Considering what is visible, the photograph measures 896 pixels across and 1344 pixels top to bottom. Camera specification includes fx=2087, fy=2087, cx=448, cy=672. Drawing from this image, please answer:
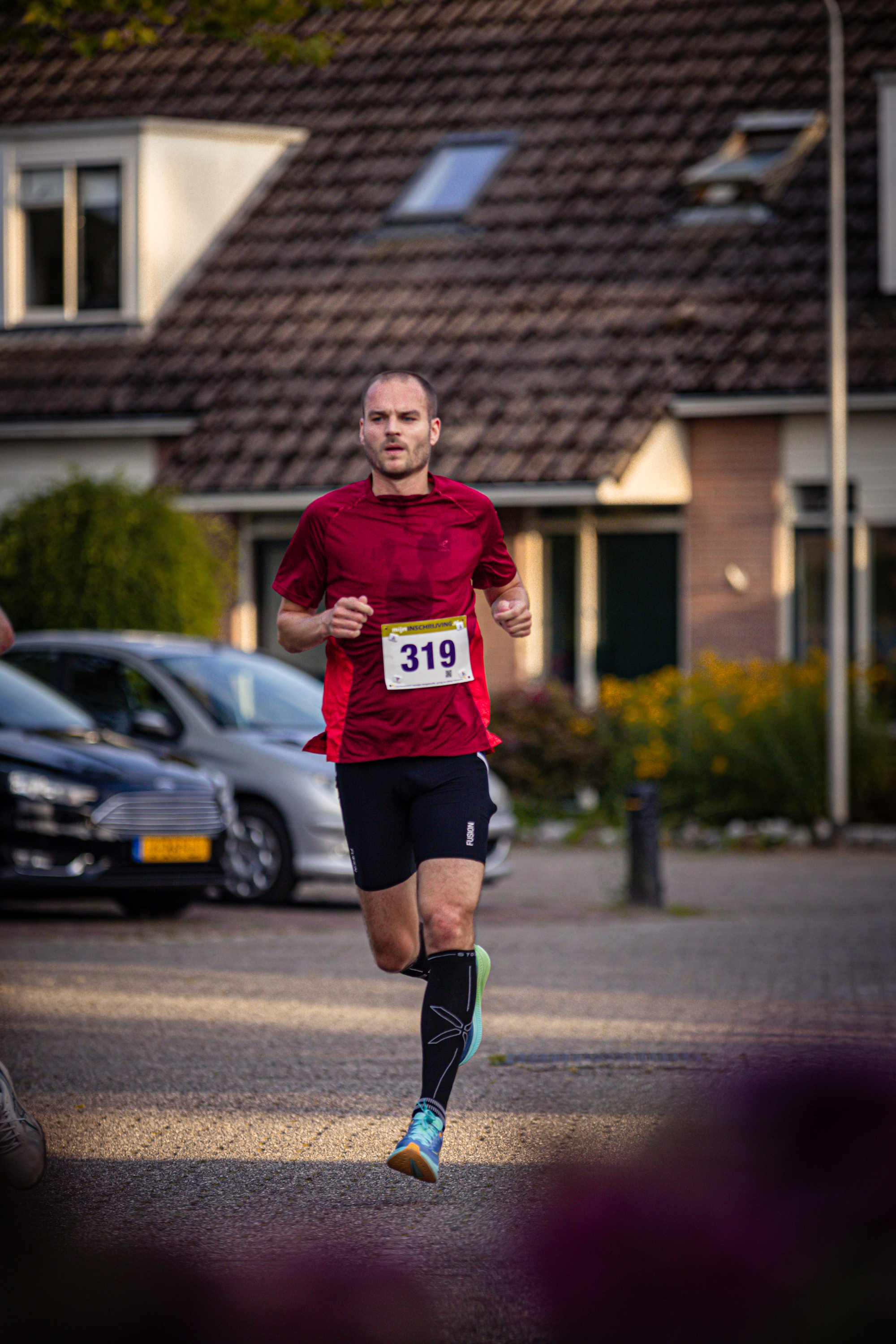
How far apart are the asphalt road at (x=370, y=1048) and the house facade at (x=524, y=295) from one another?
7.07 meters

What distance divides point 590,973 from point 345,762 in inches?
186

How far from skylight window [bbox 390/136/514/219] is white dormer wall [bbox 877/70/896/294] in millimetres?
4710

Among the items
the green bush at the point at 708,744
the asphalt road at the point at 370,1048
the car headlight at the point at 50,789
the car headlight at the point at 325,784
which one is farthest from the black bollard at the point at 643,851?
the green bush at the point at 708,744

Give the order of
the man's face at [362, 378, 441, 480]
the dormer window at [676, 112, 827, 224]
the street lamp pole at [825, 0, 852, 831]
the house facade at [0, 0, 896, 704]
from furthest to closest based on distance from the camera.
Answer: the dormer window at [676, 112, 827, 224] → the house facade at [0, 0, 896, 704] → the street lamp pole at [825, 0, 852, 831] → the man's face at [362, 378, 441, 480]

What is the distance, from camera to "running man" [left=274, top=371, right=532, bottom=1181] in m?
5.55

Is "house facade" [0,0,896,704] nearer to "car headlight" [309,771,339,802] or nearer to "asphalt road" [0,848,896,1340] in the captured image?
"car headlight" [309,771,339,802]

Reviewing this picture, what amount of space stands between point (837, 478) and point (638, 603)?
Answer: 397cm

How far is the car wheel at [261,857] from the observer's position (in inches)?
510

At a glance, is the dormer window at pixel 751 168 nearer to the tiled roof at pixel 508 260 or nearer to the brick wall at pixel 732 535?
the tiled roof at pixel 508 260

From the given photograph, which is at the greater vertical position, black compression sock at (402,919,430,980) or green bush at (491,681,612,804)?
green bush at (491,681,612,804)

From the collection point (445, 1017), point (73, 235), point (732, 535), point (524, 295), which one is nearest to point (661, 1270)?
point (445, 1017)

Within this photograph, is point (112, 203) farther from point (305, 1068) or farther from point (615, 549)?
point (305, 1068)

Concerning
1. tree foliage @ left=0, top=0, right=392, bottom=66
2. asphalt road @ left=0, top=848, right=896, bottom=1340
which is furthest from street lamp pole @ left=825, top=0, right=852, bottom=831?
tree foliage @ left=0, top=0, right=392, bottom=66

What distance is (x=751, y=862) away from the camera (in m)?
16.0
